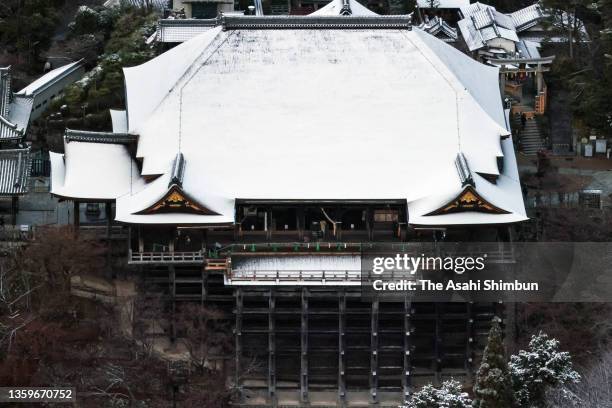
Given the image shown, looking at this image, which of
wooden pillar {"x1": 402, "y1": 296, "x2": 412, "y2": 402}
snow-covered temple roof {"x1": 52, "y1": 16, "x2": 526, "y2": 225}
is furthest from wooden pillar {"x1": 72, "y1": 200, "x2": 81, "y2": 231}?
wooden pillar {"x1": 402, "y1": 296, "x2": 412, "y2": 402}

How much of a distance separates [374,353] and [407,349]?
1.23 m

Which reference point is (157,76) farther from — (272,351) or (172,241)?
(272,351)

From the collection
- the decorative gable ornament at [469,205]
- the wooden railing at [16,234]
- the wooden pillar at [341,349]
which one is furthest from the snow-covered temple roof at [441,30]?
the wooden railing at [16,234]

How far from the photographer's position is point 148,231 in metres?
61.2

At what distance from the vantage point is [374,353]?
194ft

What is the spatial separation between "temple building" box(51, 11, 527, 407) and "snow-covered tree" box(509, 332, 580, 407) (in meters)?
5.85

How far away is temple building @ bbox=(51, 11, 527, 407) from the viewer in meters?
59.4

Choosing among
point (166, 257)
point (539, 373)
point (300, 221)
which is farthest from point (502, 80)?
point (539, 373)

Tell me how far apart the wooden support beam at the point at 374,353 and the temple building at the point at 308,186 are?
0.17ft

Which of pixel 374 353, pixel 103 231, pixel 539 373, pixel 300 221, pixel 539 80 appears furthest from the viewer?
pixel 539 80

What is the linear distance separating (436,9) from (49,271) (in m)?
34.3

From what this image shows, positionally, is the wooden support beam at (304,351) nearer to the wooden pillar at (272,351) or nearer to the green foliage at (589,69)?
the wooden pillar at (272,351)

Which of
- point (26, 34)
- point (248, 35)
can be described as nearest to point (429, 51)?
point (248, 35)

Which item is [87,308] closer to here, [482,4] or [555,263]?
[555,263]
